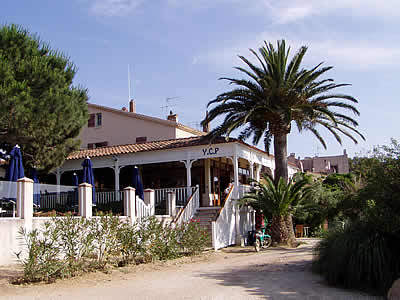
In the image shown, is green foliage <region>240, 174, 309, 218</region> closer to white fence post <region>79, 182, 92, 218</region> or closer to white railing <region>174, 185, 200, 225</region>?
white railing <region>174, 185, 200, 225</region>

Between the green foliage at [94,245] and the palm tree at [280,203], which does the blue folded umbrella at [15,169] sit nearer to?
the green foliage at [94,245]

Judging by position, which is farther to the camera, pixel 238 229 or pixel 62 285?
pixel 238 229

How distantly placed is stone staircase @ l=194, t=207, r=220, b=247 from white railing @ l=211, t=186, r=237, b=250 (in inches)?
16.7

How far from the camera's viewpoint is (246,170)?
29656mm

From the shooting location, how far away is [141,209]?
17797mm

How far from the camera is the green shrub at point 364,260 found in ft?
28.8

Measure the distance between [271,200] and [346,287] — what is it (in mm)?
10790

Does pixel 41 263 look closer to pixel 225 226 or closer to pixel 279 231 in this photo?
pixel 225 226

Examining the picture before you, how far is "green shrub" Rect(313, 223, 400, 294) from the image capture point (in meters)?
8.77

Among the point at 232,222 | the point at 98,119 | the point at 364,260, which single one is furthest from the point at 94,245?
the point at 98,119

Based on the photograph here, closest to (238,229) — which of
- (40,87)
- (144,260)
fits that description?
(144,260)

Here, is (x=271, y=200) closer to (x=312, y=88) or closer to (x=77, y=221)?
(x=312, y=88)

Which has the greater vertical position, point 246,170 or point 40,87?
point 40,87

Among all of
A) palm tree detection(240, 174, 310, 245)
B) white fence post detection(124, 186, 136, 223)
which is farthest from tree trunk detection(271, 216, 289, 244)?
white fence post detection(124, 186, 136, 223)
